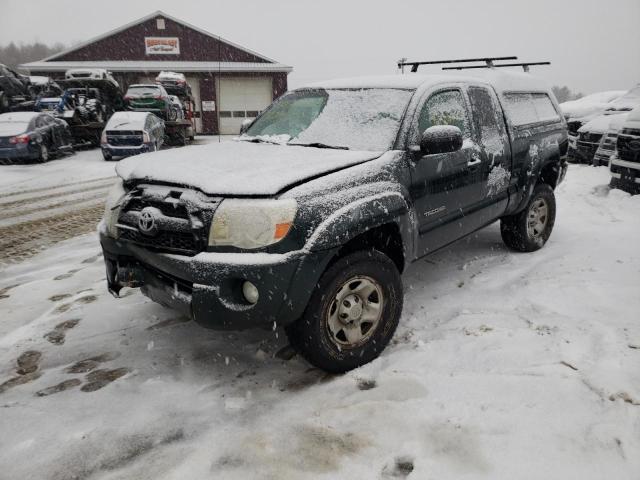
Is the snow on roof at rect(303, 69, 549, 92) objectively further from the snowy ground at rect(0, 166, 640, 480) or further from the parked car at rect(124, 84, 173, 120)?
the parked car at rect(124, 84, 173, 120)

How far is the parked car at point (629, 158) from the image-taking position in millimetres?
7043

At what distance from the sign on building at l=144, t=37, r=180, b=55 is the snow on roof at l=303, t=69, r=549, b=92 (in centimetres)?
2679

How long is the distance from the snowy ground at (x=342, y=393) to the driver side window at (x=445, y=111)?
4.60 feet

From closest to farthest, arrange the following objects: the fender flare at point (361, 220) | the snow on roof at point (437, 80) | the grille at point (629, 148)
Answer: the fender flare at point (361, 220) → the snow on roof at point (437, 80) → the grille at point (629, 148)

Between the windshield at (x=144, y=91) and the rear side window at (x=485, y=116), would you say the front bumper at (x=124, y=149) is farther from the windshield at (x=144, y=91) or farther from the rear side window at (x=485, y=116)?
the rear side window at (x=485, y=116)

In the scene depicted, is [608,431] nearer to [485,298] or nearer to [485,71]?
[485,298]

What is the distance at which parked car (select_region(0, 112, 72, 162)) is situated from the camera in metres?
12.7

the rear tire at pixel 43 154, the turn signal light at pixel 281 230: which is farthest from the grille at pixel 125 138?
the turn signal light at pixel 281 230

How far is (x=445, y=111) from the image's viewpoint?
12.1 ft

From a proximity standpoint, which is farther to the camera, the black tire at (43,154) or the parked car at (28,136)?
the black tire at (43,154)

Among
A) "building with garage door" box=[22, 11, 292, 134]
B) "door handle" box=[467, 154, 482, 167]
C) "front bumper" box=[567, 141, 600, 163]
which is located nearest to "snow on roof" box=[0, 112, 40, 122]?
"door handle" box=[467, 154, 482, 167]

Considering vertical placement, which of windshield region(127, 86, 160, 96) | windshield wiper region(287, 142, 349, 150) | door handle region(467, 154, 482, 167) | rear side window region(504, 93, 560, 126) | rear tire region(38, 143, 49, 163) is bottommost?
rear tire region(38, 143, 49, 163)

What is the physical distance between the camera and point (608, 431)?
2266 millimetres

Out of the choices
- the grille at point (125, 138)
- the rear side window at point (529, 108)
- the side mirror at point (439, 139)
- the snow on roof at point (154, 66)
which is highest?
the snow on roof at point (154, 66)
